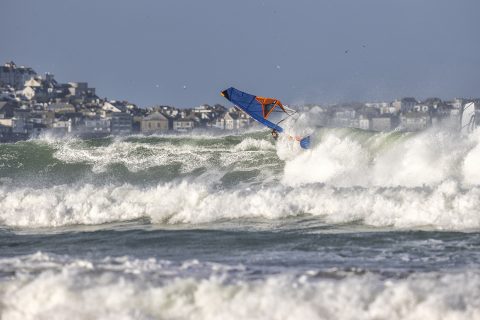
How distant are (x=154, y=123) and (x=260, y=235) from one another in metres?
118

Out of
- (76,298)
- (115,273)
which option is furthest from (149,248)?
(76,298)

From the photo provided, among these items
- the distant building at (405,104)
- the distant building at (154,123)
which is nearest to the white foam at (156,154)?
the distant building at (405,104)

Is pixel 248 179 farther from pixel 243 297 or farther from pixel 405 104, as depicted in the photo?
pixel 405 104

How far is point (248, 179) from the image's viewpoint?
95.8 feet

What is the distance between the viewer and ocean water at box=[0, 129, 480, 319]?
449 inches

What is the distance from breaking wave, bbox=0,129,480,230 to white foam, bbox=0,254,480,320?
18.4ft

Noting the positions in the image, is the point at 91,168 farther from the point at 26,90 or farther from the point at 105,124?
the point at 26,90

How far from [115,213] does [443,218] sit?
7462mm

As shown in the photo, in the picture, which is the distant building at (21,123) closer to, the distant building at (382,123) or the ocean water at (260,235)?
the distant building at (382,123)

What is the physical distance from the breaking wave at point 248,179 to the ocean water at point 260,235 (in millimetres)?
49

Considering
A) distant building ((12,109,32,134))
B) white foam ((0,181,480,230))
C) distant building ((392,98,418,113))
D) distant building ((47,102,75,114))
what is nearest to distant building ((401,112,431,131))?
distant building ((392,98,418,113))

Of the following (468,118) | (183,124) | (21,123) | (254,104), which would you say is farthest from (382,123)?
(254,104)

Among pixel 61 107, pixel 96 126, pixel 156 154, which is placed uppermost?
pixel 61 107

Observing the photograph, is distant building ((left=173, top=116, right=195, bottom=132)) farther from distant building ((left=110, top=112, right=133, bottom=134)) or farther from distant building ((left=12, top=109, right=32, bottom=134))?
distant building ((left=12, top=109, right=32, bottom=134))
